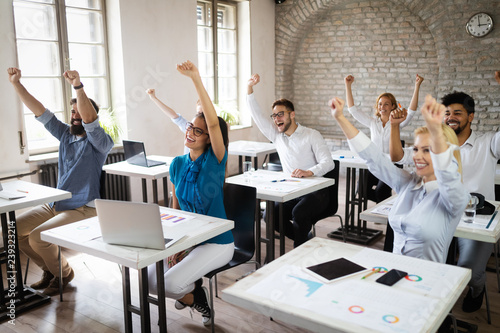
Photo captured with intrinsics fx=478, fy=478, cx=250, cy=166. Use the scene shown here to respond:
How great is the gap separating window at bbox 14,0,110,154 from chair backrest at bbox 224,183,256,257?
296cm

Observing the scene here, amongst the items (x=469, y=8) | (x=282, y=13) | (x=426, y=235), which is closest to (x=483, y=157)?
(x=426, y=235)

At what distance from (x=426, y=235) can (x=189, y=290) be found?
1.28 m

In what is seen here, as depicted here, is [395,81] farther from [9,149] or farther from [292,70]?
[9,149]

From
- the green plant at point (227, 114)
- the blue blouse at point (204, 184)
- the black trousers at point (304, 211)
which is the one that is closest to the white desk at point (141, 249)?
the blue blouse at point (204, 184)

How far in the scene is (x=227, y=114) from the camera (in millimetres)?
7348

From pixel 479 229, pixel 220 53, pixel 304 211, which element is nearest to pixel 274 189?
pixel 304 211

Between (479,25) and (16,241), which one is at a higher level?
(479,25)

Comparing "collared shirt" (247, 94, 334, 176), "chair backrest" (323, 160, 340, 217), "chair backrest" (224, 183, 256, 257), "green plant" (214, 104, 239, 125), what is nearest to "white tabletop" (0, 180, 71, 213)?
"chair backrest" (224, 183, 256, 257)

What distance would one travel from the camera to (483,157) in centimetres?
328

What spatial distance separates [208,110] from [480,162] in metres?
1.93

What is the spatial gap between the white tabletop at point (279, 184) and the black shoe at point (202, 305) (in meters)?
0.75

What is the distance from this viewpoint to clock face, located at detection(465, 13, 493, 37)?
253 inches

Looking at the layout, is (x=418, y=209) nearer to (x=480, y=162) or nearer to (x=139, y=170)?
(x=480, y=162)

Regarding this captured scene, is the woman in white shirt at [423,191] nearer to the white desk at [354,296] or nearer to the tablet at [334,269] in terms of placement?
the white desk at [354,296]
